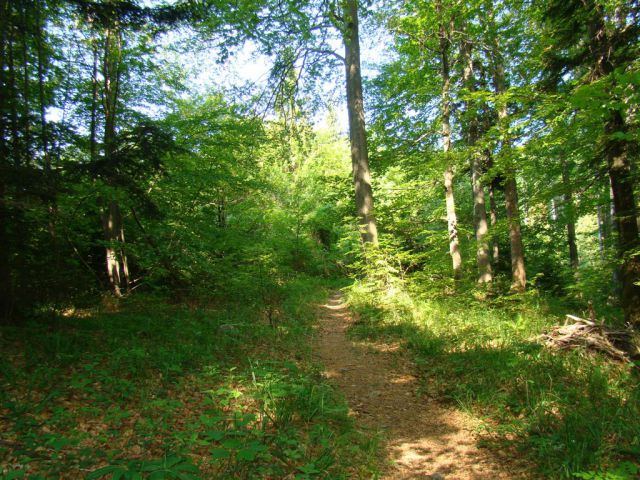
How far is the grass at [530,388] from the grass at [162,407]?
1.50 metres

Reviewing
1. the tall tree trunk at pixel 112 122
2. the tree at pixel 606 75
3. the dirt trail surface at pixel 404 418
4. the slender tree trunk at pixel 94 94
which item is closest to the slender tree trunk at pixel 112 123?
the tall tree trunk at pixel 112 122

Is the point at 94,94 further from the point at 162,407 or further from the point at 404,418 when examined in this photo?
the point at 404,418

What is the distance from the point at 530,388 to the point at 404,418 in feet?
5.01

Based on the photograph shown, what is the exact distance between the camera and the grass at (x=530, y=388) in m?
2.99

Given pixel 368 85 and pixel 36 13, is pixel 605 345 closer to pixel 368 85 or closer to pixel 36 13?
pixel 36 13

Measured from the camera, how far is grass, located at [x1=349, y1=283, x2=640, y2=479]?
299 centimetres

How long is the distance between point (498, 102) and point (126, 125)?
32.2 ft

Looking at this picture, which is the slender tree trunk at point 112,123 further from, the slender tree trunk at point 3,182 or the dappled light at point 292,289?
the slender tree trunk at point 3,182

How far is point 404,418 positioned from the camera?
14.1 feet

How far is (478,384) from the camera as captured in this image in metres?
4.57

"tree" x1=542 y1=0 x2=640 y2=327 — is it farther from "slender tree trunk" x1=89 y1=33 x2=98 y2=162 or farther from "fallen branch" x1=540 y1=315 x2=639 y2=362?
"slender tree trunk" x1=89 y1=33 x2=98 y2=162

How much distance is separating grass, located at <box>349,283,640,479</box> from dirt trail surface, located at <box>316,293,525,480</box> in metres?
0.24

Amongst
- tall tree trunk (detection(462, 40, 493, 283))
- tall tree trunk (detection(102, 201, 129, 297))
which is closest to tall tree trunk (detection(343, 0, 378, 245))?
tall tree trunk (detection(462, 40, 493, 283))

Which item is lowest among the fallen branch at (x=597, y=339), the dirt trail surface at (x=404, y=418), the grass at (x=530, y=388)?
the dirt trail surface at (x=404, y=418)
